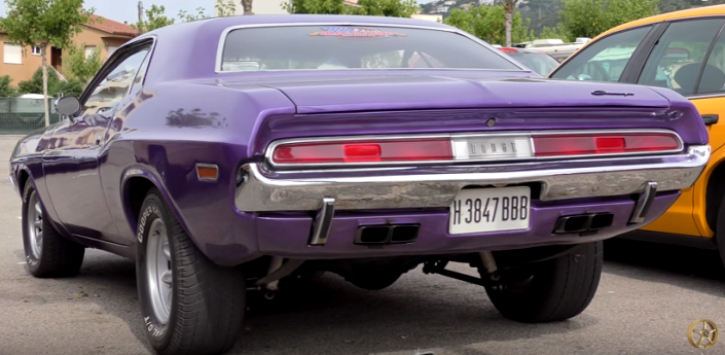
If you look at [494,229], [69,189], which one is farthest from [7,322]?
[494,229]

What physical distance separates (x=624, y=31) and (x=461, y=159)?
363 cm

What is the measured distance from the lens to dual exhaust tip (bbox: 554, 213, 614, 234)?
4.04 metres

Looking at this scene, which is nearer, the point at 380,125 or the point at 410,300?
the point at 380,125

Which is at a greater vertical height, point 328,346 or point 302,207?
point 302,207

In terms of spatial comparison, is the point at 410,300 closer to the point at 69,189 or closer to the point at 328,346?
the point at 328,346

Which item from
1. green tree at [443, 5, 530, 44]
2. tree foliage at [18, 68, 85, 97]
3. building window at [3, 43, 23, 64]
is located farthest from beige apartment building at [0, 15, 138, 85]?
green tree at [443, 5, 530, 44]

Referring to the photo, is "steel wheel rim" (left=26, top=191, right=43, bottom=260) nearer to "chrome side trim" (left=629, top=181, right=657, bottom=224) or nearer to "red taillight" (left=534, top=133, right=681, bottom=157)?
"red taillight" (left=534, top=133, right=681, bottom=157)

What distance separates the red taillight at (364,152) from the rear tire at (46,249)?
126 inches

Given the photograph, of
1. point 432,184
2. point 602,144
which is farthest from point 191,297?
point 602,144

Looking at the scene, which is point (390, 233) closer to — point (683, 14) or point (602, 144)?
point (602, 144)

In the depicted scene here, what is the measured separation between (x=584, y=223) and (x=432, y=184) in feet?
2.36

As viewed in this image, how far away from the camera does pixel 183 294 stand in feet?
13.5

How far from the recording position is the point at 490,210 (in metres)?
3.91

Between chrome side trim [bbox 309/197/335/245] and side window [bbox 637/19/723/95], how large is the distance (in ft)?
10.8
